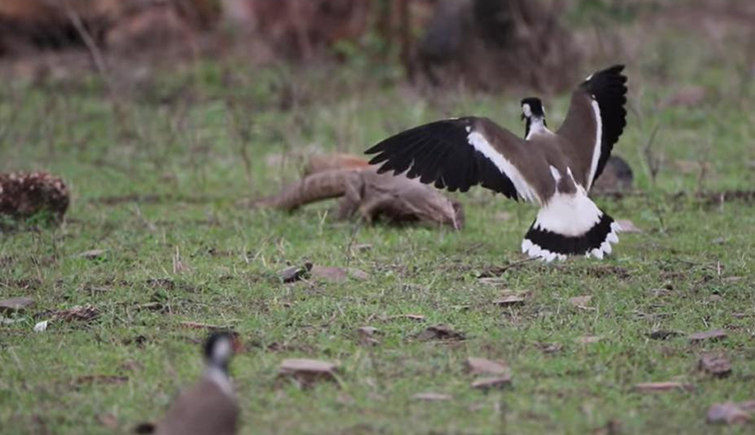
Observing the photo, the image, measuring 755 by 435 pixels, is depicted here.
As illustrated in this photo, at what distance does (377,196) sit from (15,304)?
2252mm

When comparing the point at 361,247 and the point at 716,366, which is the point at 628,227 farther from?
the point at 716,366

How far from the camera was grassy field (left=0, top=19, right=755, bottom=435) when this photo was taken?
415cm

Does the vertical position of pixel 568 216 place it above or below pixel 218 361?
above

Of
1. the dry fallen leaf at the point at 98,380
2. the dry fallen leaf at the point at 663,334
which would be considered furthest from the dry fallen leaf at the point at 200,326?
the dry fallen leaf at the point at 663,334

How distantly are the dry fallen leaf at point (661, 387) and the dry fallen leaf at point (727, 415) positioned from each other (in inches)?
11.7

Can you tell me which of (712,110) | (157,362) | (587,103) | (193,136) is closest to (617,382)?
(157,362)

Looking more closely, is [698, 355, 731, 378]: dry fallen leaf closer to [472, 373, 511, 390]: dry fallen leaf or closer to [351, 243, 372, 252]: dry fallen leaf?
[472, 373, 511, 390]: dry fallen leaf

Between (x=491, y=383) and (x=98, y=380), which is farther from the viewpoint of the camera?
(x=98, y=380)

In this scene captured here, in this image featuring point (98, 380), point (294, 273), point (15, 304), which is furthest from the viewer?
point (294, 273)

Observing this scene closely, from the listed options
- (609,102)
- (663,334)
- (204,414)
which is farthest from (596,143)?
(204,414)

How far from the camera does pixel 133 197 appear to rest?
8375 mm

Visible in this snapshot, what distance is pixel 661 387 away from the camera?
14.1ft

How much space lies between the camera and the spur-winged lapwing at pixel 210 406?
3.43 meters

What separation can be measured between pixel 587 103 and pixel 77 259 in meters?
2.44
